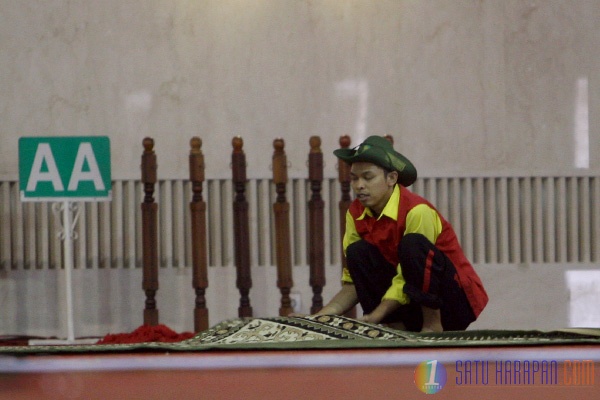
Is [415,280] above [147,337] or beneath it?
above

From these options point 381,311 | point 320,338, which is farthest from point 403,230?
point 320,338

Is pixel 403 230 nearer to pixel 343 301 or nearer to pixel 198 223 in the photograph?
pixel 343 301

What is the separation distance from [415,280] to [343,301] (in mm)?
373

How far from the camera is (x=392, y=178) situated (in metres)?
3.43

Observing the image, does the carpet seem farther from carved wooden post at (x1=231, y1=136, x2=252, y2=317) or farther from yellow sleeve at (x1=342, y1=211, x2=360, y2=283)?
carved wooden post at (x1=231, y1=136, x2=252, y2=317)

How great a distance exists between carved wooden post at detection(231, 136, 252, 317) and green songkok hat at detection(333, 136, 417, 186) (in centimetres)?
148

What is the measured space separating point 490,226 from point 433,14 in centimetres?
131

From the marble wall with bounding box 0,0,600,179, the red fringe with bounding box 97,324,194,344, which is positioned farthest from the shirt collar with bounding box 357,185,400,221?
the marble wall with bounding box 0,0,600,179

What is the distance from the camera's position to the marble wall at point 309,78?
5613mm

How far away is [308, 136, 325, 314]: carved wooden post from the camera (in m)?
4.92

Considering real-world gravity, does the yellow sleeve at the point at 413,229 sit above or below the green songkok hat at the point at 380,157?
below

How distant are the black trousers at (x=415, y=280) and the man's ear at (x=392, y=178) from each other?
9.2 inches

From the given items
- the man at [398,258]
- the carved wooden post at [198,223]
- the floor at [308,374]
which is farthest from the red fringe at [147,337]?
the floor at [308,374]

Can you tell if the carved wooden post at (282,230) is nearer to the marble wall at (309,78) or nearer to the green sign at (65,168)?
the marble wall at (309,78)
